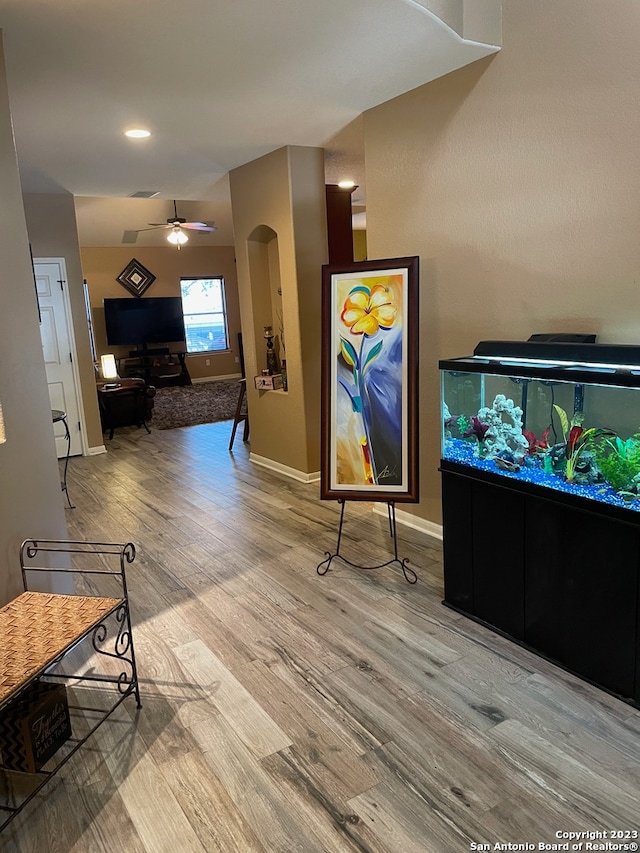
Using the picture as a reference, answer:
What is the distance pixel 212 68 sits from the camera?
2.95 meters

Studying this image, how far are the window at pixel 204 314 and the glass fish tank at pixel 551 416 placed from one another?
9.91 m

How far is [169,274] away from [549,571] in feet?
34.3

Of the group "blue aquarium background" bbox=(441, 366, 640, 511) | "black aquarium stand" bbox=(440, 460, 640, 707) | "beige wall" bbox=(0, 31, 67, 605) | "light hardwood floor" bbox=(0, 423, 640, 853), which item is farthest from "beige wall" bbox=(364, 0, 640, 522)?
"beige wall" bbox=(0, 31, 67, 605)

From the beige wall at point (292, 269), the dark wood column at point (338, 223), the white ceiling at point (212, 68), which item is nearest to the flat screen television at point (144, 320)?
the beige wall at point (292, 269)

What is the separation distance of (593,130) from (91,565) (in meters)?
3.38

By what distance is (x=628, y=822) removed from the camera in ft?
5.58

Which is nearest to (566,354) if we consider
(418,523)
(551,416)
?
(551,416)

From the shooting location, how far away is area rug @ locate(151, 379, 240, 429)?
324 inches

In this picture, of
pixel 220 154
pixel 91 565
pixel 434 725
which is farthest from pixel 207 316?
pixel 434 725

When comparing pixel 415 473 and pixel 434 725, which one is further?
pixel 415 473

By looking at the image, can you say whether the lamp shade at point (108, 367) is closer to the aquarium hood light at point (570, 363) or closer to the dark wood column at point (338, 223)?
the dark wood column at point (338, 223)

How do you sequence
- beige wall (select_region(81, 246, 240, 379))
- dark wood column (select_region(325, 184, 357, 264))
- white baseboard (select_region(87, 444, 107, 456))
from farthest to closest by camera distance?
beige wall (select_region(81, 246, 240, 379)), white baseboard (select_region(87, 444, 107, 456)), dark wood column (select_region(325, 184, 357, 264))

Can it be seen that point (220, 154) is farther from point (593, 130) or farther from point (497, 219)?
point (593, 130)

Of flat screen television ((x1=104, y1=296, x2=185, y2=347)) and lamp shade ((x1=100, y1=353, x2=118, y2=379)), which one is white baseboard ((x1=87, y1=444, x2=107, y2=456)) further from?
flat screen television ((x1=104, y1=296, x2=185, y2=347))
